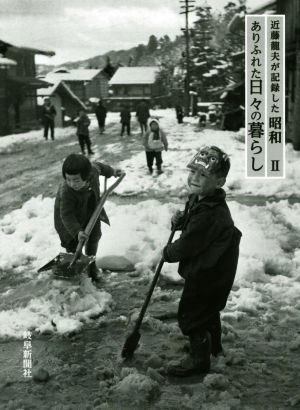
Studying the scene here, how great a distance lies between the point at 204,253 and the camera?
3.16 metres

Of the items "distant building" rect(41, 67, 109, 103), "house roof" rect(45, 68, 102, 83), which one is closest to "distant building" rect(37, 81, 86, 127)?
"distant building" rect(41, 67, 109, 103)

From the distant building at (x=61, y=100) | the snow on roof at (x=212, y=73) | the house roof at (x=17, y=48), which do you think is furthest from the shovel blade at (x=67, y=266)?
the snow on roof at (x=212, y=73)

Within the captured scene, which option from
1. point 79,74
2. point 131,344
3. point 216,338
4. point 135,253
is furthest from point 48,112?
point 79,74

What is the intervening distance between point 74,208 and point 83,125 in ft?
40.9

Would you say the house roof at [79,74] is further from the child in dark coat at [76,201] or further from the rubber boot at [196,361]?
the rubber boot at [196,361]

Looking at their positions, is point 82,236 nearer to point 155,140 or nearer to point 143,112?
point 155,140

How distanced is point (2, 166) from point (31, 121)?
1725cm

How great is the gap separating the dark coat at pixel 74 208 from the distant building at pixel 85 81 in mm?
51050

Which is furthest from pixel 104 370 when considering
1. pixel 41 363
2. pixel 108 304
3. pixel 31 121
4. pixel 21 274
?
pixel 31 121

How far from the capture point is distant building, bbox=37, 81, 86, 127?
33938 millimetres

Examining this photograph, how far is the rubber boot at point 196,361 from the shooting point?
3.28 meters

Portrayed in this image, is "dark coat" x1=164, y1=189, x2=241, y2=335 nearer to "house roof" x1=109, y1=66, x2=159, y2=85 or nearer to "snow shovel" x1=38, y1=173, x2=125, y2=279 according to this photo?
"snow shovel" x1=38, y1=173, x2=125, y2=279

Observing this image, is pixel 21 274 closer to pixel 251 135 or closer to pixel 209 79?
pixel 251 135

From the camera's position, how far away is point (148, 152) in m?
12.1
